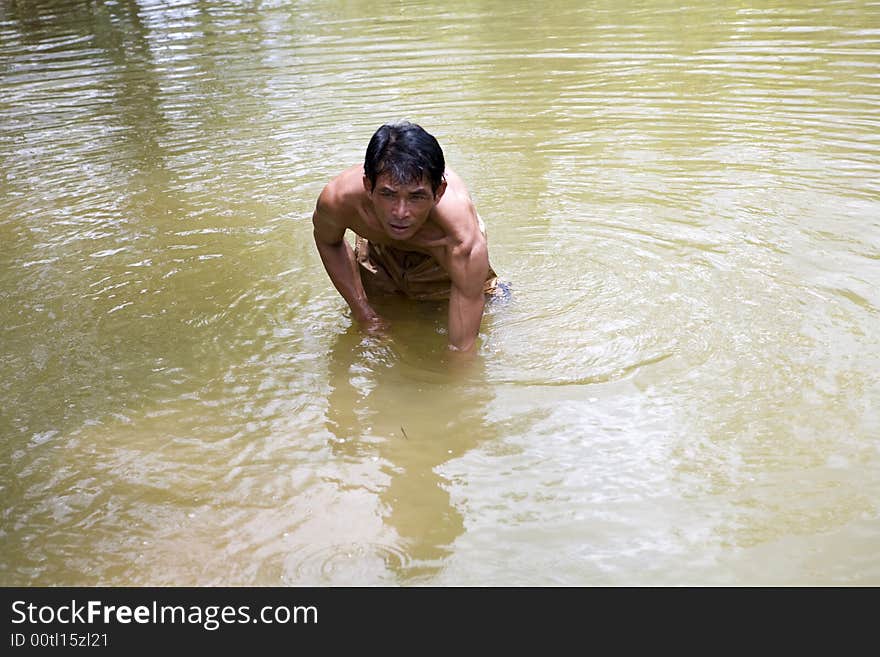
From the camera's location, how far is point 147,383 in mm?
4254

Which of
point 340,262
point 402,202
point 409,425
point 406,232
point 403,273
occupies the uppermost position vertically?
point 402,202

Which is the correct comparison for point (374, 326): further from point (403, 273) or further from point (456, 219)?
point (456, 219)

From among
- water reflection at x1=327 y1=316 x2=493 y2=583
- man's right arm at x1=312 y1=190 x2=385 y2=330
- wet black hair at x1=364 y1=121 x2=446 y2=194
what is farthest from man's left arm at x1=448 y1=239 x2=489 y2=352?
man's right arm at x1=312 y1=190 x2=385 y2=330

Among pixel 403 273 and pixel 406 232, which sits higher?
pixel 406 232

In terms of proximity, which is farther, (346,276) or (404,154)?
(346,276)

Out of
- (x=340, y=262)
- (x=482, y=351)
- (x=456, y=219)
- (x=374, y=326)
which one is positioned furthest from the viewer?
(x=374, y=326)

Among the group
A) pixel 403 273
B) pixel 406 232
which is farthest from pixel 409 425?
pixel 403 273

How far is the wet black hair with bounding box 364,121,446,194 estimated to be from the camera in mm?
3582

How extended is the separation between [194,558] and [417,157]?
1.66m

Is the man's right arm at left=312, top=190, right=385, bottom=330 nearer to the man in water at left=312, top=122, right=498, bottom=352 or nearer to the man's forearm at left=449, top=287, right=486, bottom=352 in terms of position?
the man in water at left=312, top=122, right=498, bottom=352

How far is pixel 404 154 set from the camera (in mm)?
3584

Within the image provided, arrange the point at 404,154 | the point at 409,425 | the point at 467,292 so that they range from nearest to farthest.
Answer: the point at 404,154
the point at 409,425
the point at 467,292

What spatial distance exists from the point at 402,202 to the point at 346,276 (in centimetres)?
91
